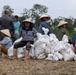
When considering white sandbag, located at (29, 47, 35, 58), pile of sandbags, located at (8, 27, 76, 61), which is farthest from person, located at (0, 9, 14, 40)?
white sandbag, located at (29, 47, 35, 58)

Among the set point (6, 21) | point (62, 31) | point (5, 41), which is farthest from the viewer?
point (6, 21)

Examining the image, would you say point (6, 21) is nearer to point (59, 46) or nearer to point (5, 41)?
point (5, 41)

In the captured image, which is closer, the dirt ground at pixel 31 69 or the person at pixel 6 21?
the dirt ground at pixel 31 69

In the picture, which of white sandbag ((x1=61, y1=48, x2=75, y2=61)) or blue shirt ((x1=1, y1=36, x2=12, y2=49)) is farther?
blue shirt ((x1=1, y1=36, x2=12, y2=49))

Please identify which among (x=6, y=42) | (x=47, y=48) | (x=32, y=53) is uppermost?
(x=6, y=42)

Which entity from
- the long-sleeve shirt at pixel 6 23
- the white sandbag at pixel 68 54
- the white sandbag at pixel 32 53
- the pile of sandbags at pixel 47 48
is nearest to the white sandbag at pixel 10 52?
the pile of sandbags at pixel 47 48

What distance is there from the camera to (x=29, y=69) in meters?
6.78

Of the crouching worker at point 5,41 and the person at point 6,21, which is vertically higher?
the person at point 6,21

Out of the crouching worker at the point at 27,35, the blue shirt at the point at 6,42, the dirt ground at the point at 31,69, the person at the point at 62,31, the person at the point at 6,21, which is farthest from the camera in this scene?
the person at the point at 6,21

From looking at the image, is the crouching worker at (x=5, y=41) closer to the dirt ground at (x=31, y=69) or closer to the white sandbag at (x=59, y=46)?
the dirt ground at (x=31, y=69)

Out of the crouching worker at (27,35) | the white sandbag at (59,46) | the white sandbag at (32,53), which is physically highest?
the crouching worker at (27,35)

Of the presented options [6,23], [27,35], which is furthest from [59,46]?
[6,23]

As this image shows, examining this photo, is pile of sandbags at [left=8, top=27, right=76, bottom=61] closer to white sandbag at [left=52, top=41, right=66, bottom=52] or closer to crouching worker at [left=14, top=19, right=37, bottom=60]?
white sandbag at [left=52, top=41, right=66, bottom=52]

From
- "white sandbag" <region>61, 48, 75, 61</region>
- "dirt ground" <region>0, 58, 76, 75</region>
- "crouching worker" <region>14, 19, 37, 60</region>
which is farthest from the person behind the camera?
"crouching worker" <region>14, 19, 37, 60</region>
